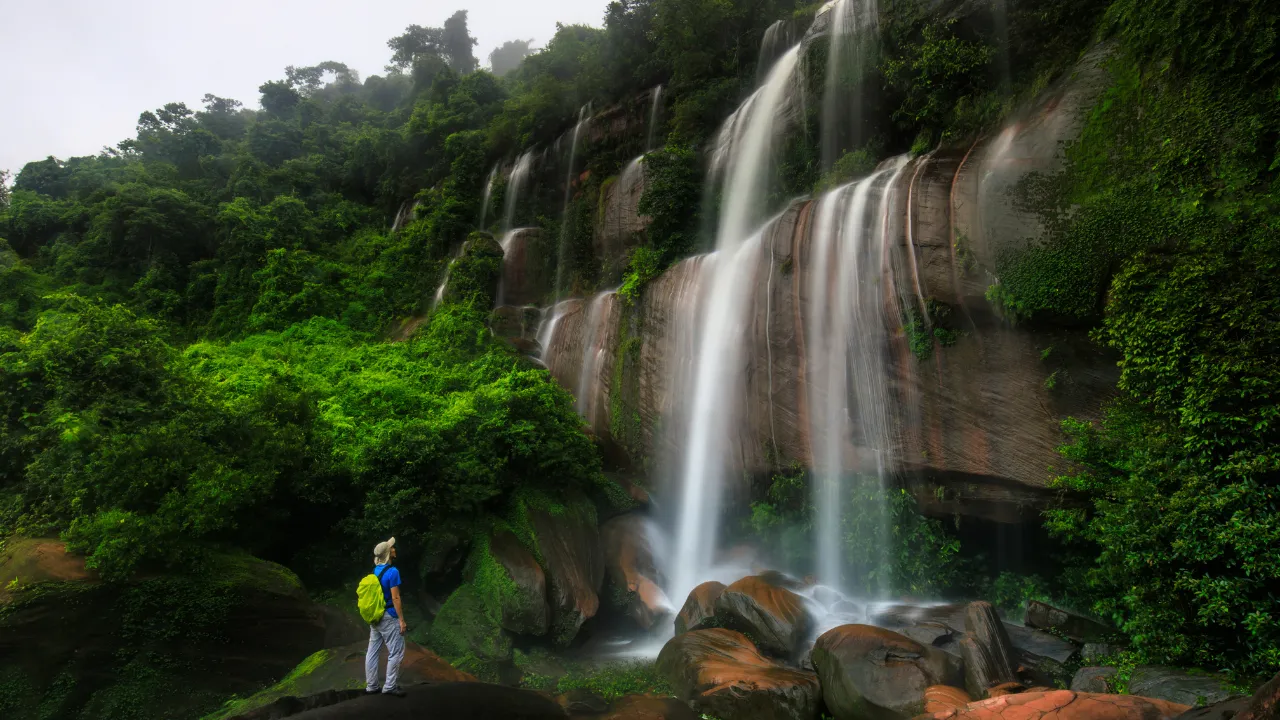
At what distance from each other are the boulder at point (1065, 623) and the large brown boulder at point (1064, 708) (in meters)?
3.26

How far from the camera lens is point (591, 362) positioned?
15625 mm

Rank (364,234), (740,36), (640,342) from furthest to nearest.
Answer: (364,234)
(740,36)
(640,342)

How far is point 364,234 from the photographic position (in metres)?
27.9

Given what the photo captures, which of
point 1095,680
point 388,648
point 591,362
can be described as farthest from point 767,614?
point 591,362

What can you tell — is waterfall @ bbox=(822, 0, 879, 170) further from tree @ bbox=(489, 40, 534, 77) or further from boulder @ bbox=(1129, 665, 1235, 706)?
tree @ bbox=(489, 40, 534, 77)

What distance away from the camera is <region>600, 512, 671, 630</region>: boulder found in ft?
34.9

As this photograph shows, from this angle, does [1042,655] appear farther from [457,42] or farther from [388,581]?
[457,42]

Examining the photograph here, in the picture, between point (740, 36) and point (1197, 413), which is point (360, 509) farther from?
point (740, 36)

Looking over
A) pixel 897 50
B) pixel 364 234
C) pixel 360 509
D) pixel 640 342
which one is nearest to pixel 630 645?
pixel 360 509

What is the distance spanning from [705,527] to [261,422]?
8334 mm

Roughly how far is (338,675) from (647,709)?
3649 mm

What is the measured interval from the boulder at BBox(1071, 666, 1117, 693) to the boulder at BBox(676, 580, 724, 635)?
4614 millimetres

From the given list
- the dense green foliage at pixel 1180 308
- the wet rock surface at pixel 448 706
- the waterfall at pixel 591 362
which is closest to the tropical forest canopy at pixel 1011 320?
the dense green foliage at pixel 1180 308

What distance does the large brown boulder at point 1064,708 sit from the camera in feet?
15.3
